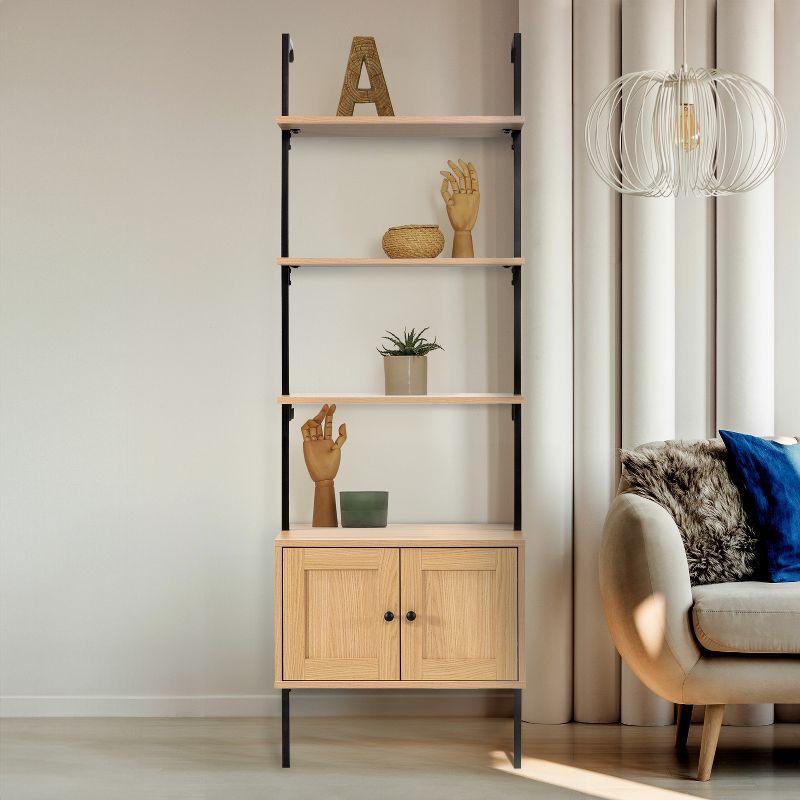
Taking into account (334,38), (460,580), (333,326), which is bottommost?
(460,580)

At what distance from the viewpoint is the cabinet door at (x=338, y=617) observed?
105 inches

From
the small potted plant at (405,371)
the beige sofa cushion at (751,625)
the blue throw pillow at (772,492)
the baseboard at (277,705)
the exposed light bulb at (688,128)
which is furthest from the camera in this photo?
the baseboard at (277,705)

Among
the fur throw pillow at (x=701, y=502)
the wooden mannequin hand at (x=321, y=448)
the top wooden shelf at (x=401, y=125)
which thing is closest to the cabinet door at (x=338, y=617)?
the wooden mannequin hand at (x=321, y=448)

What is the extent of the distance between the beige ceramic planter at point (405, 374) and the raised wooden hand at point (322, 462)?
0.22 metres

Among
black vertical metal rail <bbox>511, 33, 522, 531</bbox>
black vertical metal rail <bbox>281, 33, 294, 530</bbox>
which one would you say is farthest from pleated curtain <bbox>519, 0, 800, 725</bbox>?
black vertical metal rail <bbox>281, 33, 294, 530</bbox>

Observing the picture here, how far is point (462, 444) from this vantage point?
3.30 m

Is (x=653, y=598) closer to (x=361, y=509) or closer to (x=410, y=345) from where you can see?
(x=361, y=509)

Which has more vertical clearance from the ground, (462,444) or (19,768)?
(462,444)

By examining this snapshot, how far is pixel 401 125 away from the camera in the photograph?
9.56 ft

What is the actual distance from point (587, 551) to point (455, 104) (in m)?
1.61

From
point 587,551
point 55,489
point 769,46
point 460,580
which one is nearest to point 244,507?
point 55,489

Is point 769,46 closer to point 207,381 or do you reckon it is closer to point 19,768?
point 207,381

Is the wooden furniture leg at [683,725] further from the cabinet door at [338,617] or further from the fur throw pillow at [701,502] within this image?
the cabinet door at [338,617]

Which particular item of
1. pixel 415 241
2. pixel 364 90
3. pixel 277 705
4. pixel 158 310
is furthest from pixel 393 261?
pixel 277 705
